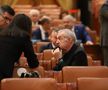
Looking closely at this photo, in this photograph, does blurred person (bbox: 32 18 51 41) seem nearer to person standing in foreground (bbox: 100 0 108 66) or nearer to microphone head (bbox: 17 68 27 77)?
person standing in foreground (bbox: 100 0 108 66)

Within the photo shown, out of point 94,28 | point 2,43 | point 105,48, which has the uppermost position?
point 2,43

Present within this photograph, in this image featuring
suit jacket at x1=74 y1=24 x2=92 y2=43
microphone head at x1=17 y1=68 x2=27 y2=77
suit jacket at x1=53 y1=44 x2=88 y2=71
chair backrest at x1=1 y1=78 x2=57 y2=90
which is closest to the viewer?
chair backrest at x1=1 y1=78 x2=57 y2=90

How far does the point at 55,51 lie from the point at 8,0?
898 centimetres

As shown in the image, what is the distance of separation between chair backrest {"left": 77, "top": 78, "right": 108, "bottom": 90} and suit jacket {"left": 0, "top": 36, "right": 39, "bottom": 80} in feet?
2.98

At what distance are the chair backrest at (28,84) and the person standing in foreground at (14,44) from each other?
2.43 feet

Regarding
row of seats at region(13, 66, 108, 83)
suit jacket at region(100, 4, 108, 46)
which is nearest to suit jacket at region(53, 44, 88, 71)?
row of seats at region(13, 66, 108, 83)

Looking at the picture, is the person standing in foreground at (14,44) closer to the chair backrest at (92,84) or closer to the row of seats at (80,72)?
the row of seats at (80,72)

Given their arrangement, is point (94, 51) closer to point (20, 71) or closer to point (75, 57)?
point (75, 57)

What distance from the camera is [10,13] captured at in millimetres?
6250

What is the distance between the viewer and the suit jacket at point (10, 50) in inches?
190

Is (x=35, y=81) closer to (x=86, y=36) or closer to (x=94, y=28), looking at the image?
(x=86, y=36)

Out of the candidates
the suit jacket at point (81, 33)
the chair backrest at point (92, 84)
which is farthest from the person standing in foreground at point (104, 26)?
the chair backrest at point (92, 84)

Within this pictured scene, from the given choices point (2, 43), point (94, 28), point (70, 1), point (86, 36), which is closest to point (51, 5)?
point (70, 1)

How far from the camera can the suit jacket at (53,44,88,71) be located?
17.1ft
